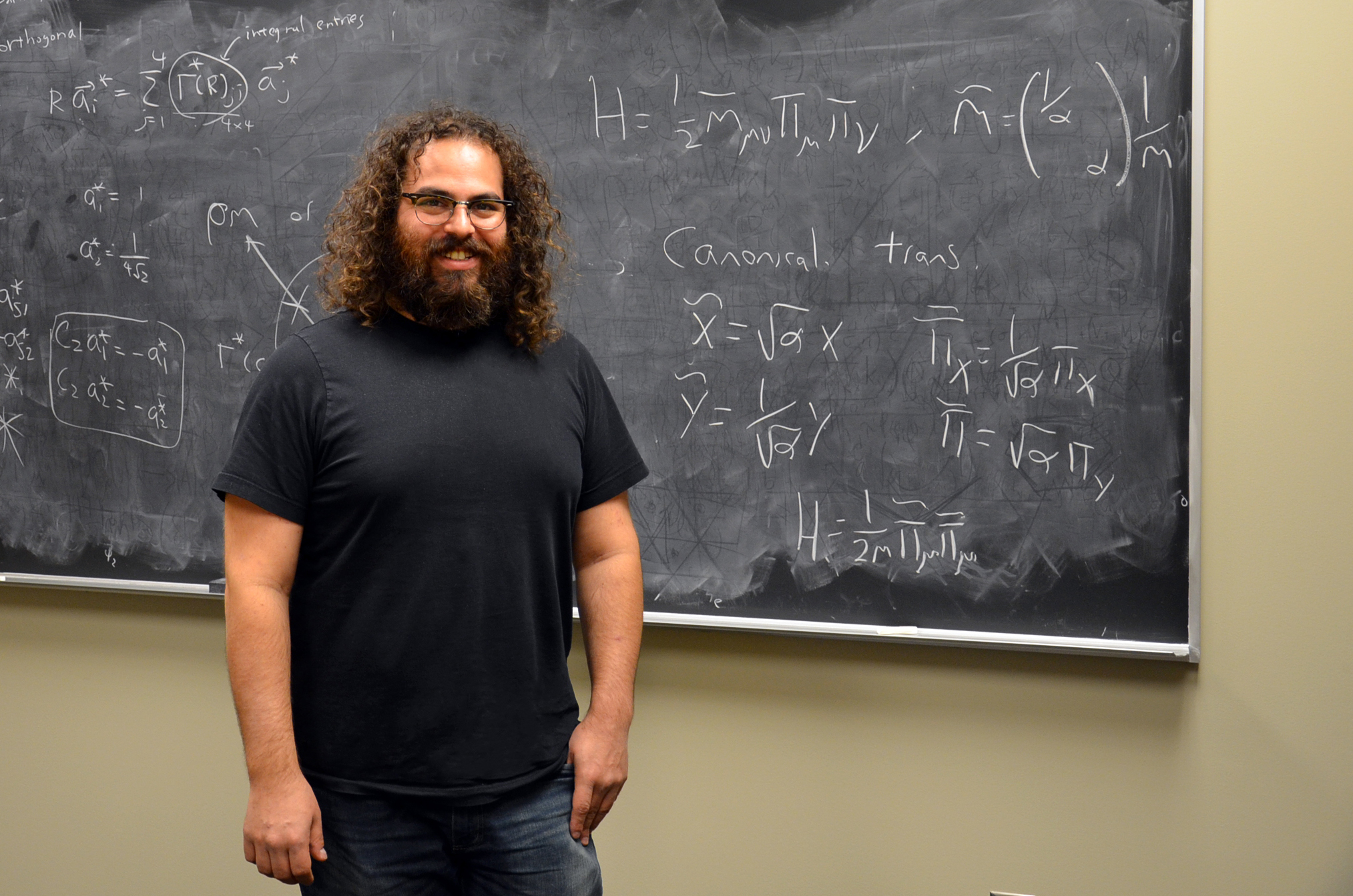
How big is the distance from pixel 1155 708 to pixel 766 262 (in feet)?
3.40

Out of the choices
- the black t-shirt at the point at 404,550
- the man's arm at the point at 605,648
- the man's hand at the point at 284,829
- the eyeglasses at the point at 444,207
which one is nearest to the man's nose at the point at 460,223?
the eyeglasses at the point at 444,207

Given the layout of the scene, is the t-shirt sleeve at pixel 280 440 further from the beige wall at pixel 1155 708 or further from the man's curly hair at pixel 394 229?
the beige wall at pixel 1155 708

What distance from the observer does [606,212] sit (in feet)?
6.06

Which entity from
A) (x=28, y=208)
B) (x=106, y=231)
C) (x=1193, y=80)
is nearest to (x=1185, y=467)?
(x=1193, y=80)

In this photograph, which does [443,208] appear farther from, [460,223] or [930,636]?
[930,636]

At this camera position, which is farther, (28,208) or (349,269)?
(28,208)

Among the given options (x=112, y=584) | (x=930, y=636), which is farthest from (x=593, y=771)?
(x=112, y=584)

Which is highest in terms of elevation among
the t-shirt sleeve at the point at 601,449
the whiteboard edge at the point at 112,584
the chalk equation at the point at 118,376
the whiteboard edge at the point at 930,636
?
the chalk equation at the point at 118,376

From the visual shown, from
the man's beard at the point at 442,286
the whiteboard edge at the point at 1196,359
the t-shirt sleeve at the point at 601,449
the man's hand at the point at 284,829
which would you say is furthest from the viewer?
the whiteboard edge at the point at 1196,359

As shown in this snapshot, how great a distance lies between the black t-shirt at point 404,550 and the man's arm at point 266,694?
4cm

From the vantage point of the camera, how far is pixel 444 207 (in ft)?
4.21

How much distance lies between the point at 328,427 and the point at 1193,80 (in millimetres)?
1462

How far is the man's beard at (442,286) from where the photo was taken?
4.14 feet

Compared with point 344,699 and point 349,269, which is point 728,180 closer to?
point 349,269
